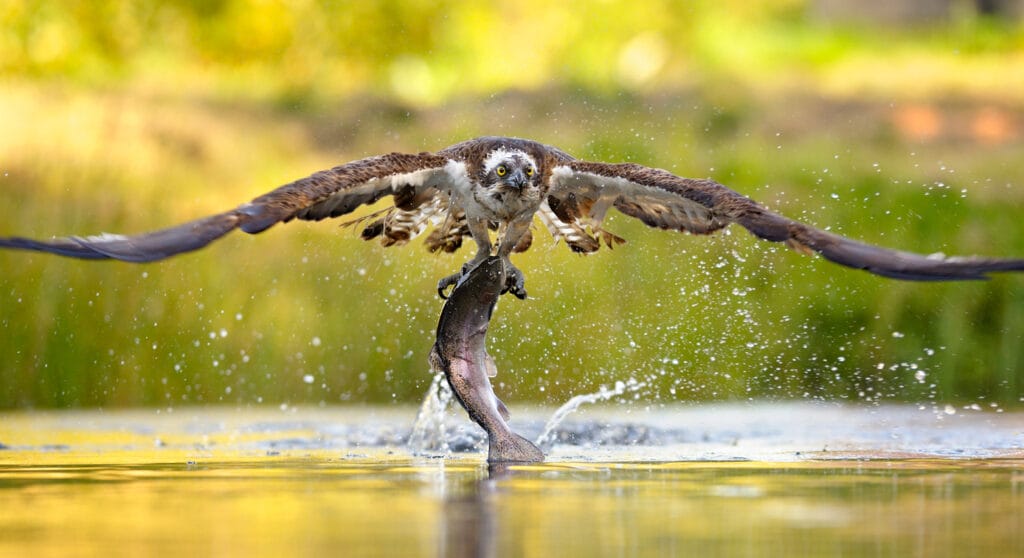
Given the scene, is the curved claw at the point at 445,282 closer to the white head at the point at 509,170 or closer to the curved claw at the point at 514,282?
the curved claw at the point at 514,282

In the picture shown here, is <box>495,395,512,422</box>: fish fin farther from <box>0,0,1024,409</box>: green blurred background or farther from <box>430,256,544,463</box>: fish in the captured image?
<box>0,0,1024,409</box>: green blurred background

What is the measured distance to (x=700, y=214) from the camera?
1263 cm

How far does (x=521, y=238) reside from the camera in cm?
1312

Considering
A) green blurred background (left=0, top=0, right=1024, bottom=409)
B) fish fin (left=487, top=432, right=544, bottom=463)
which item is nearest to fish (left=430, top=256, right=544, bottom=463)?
fish fin (left=487, top=432, right=544, bottom=463)

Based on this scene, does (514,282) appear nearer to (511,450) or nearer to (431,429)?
(511,450)

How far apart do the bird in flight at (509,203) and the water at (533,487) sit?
1382 mm

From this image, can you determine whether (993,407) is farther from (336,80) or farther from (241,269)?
(336,80)

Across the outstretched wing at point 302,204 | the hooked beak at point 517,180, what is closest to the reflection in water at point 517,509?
the outstretched wing at point 302,204

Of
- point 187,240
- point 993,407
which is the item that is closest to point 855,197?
point 993,407

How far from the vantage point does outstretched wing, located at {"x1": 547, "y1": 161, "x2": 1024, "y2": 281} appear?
35.6 ft

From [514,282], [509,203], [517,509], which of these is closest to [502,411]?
[514,282]

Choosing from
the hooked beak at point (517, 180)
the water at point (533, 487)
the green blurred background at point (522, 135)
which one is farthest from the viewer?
the green blurred background at point (522, 135)

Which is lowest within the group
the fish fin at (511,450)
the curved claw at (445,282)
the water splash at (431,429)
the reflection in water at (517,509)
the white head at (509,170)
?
the reflection in water at (517,509)

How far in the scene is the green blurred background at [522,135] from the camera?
59.4 feet
